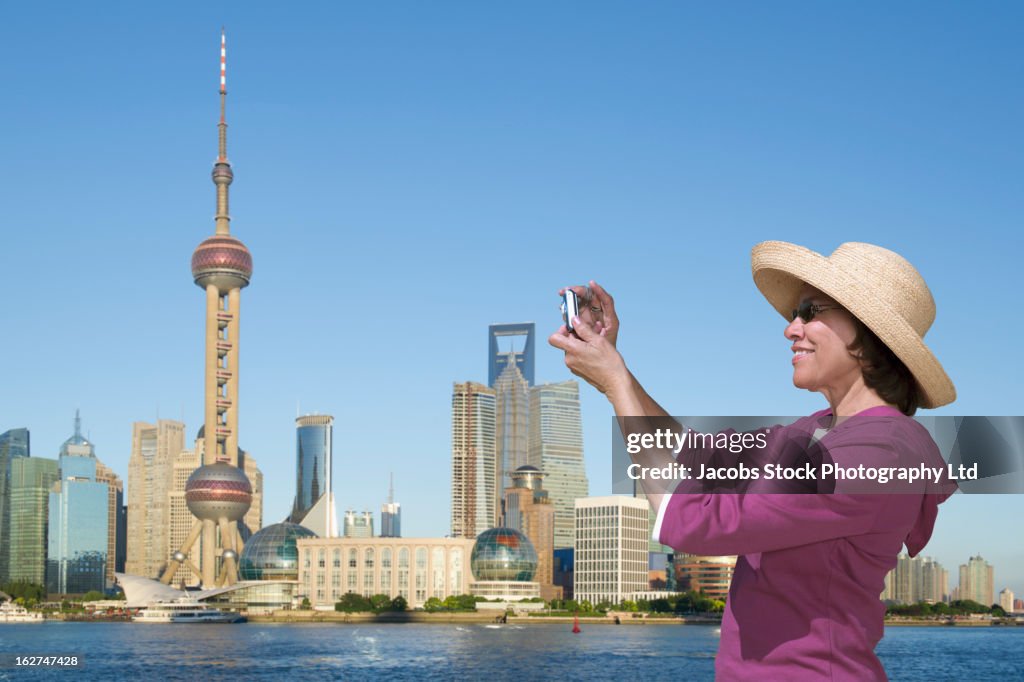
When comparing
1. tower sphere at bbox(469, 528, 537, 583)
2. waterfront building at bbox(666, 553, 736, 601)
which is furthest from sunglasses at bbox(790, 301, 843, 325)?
waterfront building at bbox(666, 553, 736, 601)

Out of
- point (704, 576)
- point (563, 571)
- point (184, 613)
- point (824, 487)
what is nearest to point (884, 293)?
point (824, 487)

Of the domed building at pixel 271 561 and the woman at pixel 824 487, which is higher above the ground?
the woman at pixel 824 487

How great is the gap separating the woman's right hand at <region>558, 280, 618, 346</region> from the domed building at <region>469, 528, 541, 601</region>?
13121 centimetres

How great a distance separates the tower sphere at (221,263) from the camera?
139000 mm

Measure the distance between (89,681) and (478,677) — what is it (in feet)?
55.9

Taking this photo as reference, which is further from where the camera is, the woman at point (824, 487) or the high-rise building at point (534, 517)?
the high-rise building at point (534, 517)

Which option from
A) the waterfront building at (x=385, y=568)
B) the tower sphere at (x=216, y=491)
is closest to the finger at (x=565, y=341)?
the waterfront building at (x=385, y=568)

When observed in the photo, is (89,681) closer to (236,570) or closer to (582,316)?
(582,316)

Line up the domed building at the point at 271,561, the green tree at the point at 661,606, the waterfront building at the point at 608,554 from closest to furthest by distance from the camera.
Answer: the domed building at the point at 271,561
the green tree at the point at 661,606
the waterfront building at the point at 608,554

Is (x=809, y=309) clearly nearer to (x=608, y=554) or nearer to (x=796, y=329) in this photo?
(x=796, y=329)

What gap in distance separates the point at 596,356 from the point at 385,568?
441ft

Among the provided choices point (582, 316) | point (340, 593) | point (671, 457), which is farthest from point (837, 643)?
point (340, 593)

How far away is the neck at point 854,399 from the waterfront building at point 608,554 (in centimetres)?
14973

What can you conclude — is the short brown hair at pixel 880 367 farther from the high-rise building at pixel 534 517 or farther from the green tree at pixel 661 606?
the high-rise building at pixel 534 517
